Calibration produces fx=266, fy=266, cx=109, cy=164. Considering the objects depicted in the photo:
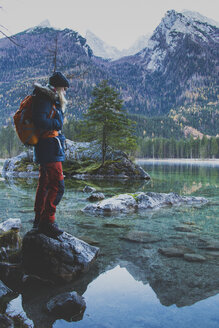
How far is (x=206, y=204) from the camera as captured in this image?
1118cm

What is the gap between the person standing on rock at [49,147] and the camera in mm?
4164

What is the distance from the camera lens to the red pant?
446 cm

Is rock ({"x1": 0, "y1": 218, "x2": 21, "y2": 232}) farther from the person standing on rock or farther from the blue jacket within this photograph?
the blue jacket

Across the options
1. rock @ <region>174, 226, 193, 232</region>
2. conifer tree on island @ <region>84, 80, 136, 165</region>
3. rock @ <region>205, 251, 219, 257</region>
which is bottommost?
rock @ <region>174, 226, 193, 232</region>

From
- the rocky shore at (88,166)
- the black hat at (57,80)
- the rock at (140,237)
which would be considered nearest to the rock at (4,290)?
the rock at (140,237)

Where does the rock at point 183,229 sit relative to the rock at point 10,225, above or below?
below

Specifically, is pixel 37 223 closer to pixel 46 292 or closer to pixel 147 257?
pixel 46 292

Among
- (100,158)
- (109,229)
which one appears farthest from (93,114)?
(109,229)

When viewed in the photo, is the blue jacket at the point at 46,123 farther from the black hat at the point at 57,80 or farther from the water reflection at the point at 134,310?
the water reflection at the point at 134,310

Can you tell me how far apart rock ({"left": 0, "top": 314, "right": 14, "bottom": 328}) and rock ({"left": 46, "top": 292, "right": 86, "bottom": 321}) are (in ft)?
1.49

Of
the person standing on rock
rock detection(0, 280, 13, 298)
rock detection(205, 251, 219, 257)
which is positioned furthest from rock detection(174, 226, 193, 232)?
rock detection(0, 280, 13, 298)

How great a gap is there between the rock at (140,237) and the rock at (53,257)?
5.87 ft

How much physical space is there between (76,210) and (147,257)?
5045mm

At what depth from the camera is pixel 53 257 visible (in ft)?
13.9
